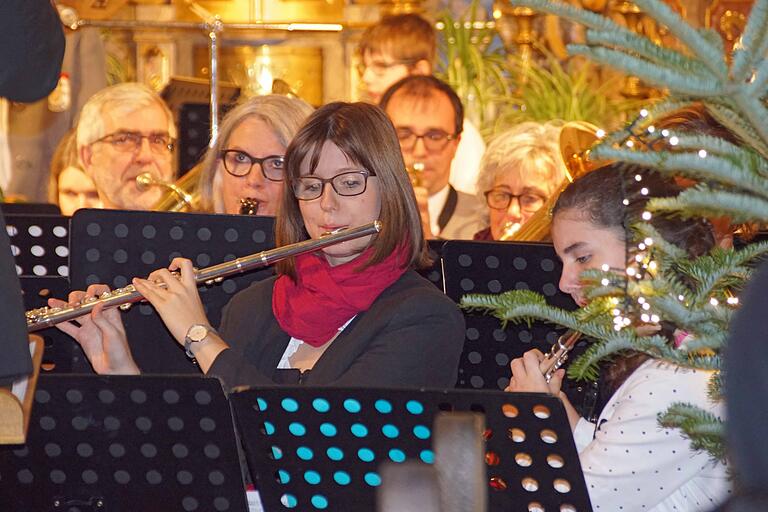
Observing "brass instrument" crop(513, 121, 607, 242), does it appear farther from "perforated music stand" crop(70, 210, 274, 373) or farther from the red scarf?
"perforated music stand" crop(70, 210, 274, 373)

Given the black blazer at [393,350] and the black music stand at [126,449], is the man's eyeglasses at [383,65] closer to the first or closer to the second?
the black blazer at [393,350]

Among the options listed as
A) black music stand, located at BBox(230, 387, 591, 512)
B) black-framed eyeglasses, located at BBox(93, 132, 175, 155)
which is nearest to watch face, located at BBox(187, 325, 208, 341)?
black music stand, located at BBox(230, 387, 591, 512)

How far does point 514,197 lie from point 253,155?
97 cm

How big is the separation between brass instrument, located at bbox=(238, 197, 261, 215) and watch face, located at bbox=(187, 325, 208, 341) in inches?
28.6

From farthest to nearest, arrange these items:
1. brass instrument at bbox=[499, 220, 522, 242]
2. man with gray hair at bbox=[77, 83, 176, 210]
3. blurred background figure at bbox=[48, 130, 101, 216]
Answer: blurred background figure at bbox=[48, 130, 101, 216], man with gray hair at bbox=[77, 83, 176, 210], brass instrument at bbox=[499, 220, 522, 242]

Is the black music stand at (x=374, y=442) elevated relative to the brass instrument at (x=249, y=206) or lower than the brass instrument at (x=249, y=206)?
lower

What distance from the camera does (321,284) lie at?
2.58 m

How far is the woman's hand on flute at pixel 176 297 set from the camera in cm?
250

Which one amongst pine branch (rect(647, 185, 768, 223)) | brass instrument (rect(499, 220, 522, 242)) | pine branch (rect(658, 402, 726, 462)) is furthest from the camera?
brass instrument (rect(499, 220, 522, 242))

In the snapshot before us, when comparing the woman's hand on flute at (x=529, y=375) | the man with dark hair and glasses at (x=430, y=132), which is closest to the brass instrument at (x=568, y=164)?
the man with dark hair and glasses at (x=430, y=132)

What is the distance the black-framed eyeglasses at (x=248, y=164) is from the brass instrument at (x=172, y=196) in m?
0.40

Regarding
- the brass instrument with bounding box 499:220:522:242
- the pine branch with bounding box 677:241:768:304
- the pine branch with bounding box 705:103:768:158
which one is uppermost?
the pine branch with bounding box 705:103:768:158

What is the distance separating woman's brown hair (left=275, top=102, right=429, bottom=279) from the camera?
8.48 feet

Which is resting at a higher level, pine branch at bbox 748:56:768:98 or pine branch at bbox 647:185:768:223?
pine branch at bbox 748:56:768:98
